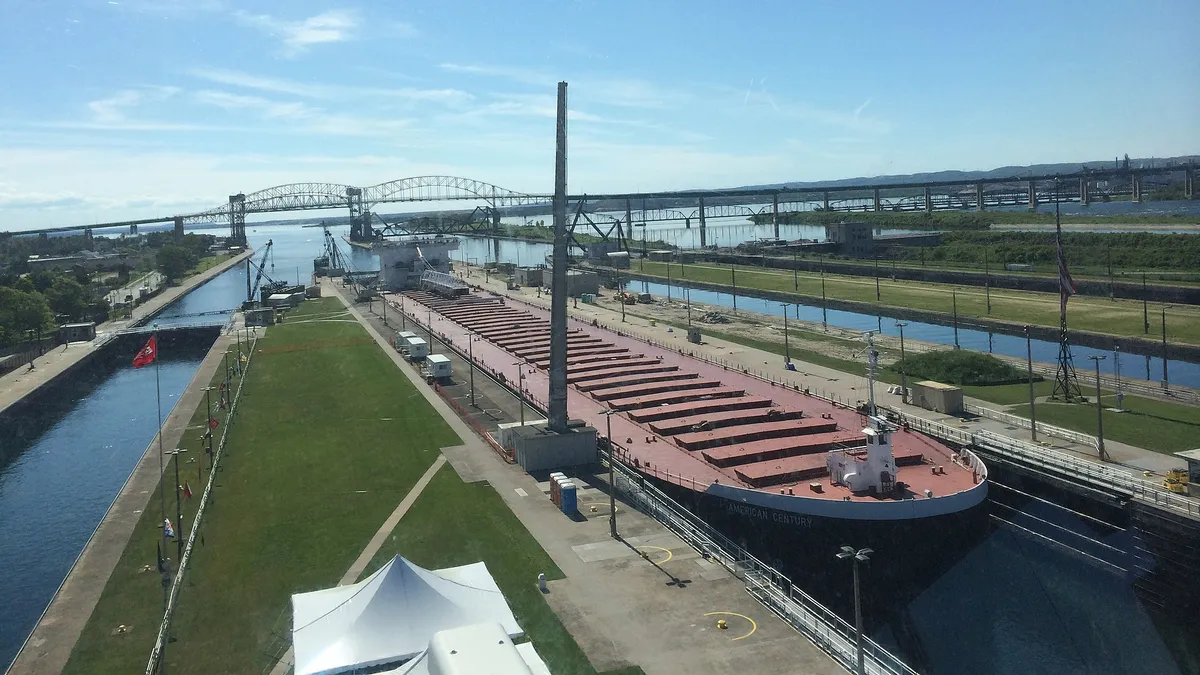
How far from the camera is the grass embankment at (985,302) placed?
75.6 m

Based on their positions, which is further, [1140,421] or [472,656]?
[1140,421]

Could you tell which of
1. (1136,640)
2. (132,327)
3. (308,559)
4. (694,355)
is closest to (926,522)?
(1136,640)

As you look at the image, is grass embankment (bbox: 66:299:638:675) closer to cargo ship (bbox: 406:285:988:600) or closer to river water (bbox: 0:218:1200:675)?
river water (bbox: 0:218:1200:675)

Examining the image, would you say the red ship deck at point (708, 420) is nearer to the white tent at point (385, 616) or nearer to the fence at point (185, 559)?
the white tent at point (385, 616)

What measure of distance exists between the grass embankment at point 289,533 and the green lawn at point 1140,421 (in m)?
28.6

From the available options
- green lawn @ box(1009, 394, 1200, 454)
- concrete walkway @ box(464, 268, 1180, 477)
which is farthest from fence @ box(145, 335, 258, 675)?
green lawn @ box(1009, 394, 1200, 454)

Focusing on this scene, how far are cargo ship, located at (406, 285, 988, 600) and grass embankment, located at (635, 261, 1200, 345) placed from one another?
36930 mm

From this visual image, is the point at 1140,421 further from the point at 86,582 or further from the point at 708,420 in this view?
the point at 86,582

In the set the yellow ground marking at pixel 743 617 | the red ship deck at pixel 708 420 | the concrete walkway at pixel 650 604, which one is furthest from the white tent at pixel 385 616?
the red ship deck at pixel 708 420

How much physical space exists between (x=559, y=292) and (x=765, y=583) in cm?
1925

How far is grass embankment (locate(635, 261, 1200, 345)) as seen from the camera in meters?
75.6

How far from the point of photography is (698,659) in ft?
76.1

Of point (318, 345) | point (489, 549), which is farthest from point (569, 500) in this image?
point (318, 345)

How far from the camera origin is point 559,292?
43.1m
